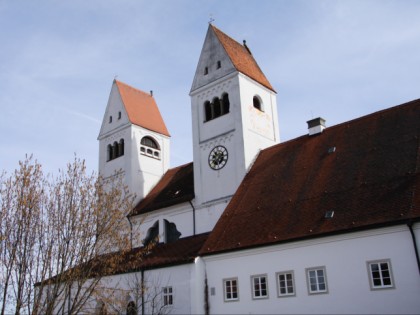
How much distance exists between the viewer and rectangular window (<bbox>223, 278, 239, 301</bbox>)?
2252 cm

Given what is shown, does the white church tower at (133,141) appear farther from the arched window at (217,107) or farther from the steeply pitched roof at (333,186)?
the steeply pitched roof at (333,186)

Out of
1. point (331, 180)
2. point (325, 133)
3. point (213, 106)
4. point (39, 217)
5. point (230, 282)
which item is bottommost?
point (230, 282)

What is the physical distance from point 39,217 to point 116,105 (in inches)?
920

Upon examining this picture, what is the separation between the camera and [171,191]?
33.2 metres

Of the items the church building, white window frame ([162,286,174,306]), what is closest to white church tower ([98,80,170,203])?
the church building

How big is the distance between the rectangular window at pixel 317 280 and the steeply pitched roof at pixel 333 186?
1.45 metres

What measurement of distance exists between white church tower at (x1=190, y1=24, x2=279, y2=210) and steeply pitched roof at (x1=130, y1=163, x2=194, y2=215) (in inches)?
71.4

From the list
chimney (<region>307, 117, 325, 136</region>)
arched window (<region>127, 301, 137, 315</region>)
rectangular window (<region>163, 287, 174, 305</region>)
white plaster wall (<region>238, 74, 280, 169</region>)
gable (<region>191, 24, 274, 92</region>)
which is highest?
gable (<region>191, 24, 274, 92</region>)

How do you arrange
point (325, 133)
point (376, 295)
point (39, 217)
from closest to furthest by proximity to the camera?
point (39, 217), point (376, 295), point (325, 133)

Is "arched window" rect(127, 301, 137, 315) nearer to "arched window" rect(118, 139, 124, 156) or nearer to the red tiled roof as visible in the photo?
"arched window" rect(118, 139, 124, 156)

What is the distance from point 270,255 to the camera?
→ 21.7 metres

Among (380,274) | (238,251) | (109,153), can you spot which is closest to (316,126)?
(238,251)

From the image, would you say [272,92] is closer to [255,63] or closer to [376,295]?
[255,63]

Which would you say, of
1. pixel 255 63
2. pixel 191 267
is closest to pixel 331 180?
pixel 191 267
